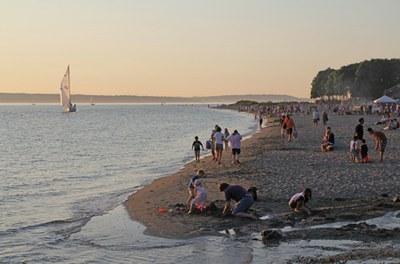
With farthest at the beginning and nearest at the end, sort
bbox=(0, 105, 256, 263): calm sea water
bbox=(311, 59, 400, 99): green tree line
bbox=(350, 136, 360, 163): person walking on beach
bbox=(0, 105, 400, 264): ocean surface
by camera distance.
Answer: bbox=(311, 59, 400, 99): green tree line < bbox=(350, 136, 360, 163): person walking on beach < bbox=(0, 105, 256, 263): calm sea water < bbox=(0, 105, 400, 264): ocean surface

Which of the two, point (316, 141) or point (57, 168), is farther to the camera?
point (316, 141)

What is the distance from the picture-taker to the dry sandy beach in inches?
440

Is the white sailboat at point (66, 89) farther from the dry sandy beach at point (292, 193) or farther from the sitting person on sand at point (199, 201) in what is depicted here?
the sitting person on sand at point (199, 201)

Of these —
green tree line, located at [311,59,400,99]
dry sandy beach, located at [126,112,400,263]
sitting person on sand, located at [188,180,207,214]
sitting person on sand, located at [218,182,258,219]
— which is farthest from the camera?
green tree line, located at [311,59,400,99]

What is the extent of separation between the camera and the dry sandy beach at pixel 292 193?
11.2 metres

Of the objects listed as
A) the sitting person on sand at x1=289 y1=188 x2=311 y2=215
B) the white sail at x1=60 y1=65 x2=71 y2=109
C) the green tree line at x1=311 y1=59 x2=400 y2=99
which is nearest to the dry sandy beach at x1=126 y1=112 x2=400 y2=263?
the sitting person on sand at x1=289 y1=188 x2=311 y2=215

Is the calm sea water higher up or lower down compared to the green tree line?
lower down

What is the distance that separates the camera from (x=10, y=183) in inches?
892

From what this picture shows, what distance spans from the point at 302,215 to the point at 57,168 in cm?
1847

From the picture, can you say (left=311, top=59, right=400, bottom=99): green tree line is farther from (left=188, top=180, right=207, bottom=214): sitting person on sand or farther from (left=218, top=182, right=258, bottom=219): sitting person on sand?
(left=218, top=182, right=258, bottom=219): sitting person on sand

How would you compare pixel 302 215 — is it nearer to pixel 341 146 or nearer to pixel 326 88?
pixel 341 146

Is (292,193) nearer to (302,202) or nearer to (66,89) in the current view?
(302,202)

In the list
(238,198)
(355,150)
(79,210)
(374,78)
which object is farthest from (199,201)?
(374,78)

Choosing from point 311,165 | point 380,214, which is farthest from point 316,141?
point 380,214
